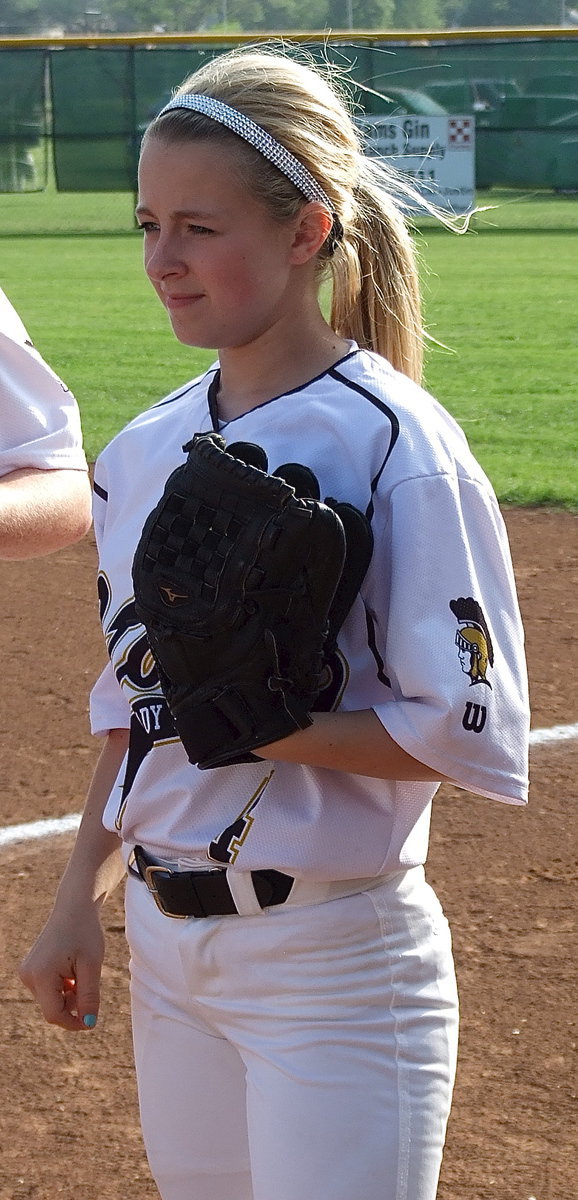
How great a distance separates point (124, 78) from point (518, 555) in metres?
16.9

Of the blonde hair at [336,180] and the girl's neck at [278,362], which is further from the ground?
the blonde hair at [336,180]

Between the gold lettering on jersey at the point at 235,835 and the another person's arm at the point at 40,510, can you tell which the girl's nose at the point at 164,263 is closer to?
the another person's arm at the point at 40,510

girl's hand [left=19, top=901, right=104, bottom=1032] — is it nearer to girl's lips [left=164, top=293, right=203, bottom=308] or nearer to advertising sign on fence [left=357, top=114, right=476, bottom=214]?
girl's lips [left=164, top=293, right=203, bottom=308]

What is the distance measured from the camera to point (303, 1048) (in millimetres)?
1490

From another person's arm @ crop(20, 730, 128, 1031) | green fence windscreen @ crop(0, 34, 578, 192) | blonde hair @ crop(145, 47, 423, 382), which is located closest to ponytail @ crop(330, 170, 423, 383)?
blonde hair @ crop(145, 47, 423, 382)

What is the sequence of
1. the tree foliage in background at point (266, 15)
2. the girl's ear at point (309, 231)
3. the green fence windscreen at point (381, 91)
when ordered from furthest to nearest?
the tree foliage in background at point (266, 15) < the green fence windscreen at point (381, 91) < the girl's ear at point (309, 231)

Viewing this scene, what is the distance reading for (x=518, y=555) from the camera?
5766 millimetres

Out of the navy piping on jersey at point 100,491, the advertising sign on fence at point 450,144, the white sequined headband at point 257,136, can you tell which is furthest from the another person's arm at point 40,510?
the advertising sign on fence at point 450,144

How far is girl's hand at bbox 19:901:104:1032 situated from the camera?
1728 millimetres

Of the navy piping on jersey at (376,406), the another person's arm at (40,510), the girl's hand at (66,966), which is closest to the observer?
the navy piping on jersey at (376,406)

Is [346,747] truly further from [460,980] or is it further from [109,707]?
[460,980]

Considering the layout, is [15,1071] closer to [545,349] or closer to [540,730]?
[540,730]

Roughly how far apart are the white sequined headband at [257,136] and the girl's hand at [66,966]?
0.91 metres

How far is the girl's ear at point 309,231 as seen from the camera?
160 centimetres
